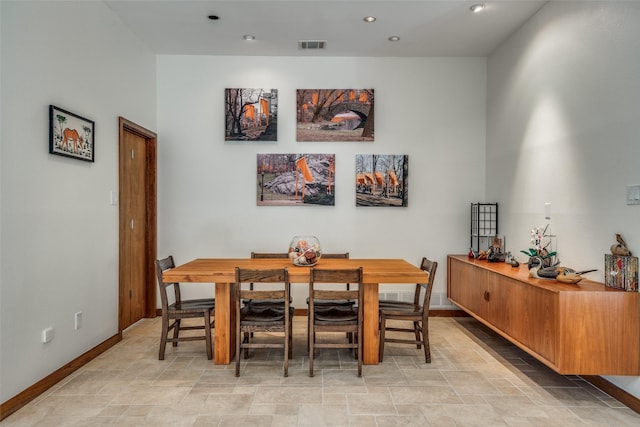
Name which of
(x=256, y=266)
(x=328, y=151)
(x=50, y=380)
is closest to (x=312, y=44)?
(x=328, y=151)

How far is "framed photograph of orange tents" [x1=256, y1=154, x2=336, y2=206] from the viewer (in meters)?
4.68

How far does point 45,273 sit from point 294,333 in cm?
231

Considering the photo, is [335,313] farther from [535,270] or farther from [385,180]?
[385,180]

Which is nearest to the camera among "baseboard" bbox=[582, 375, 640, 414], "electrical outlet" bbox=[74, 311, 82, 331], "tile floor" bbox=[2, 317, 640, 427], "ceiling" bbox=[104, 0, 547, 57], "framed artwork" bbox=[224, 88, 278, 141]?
"tile floor" bbox=[2, 317, 640, 427]

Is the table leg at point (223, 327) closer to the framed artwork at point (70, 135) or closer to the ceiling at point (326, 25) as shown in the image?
the framed artwork at point (70, 135)

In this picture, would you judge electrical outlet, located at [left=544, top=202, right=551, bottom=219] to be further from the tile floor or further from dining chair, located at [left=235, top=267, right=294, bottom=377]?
dining chair, located at [left=235, top=267, right=294, bottom=377]

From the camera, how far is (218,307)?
324 centimetres

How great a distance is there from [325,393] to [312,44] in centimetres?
371

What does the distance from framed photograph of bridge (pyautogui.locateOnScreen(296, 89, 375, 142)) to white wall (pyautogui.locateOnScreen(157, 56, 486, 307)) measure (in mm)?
93

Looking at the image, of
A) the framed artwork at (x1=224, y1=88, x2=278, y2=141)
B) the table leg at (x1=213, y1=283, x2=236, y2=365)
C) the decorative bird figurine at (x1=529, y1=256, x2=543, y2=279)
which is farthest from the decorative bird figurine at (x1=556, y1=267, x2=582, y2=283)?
the framed artwork at (x1=224, y1=88, x2=278, y2=141)

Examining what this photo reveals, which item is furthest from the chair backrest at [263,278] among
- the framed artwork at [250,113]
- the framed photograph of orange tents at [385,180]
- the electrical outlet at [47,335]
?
the framed artwork at [250,113]

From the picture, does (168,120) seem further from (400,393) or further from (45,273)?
(400,393)

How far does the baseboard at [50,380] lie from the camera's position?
7.95 ft

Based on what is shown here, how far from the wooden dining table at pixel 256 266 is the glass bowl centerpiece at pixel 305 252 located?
0.26 ft
